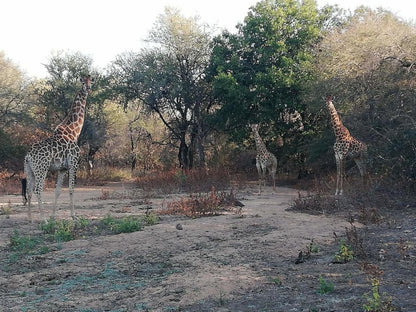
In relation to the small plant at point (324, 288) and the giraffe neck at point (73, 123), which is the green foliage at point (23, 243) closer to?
the giraffe neck at point (73, 123)

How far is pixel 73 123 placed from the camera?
38.2 feet

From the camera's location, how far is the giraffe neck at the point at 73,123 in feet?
36.9

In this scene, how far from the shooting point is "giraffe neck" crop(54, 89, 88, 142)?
11.2 meters

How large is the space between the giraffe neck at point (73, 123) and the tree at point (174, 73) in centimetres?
1041

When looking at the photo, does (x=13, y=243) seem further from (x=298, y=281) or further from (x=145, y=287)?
(x=298, y=281)

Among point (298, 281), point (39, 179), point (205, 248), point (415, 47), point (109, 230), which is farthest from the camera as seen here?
point (415, 47)

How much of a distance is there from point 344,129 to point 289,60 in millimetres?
5284

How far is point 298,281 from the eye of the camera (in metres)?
5.44

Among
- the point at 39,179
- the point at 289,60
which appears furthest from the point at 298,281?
the point at 289,60

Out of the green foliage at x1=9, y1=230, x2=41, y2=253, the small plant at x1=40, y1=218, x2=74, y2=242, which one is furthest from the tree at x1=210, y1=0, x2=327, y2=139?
the green foliage at x1=9, y1=230, x2=41, y2=253

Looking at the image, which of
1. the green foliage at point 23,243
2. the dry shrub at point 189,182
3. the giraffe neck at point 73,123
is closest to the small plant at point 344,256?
the green foliage at point 23,243

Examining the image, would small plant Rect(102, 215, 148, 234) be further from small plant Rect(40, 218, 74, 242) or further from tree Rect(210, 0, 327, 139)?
tree Rect(210, 0, 327, 139)

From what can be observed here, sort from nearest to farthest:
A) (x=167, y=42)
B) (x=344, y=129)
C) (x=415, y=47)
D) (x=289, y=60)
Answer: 1. (x=415, y=47)
2. (x=344, y=129)
3. (x=289, y=60)
4. (x=167, y=42)

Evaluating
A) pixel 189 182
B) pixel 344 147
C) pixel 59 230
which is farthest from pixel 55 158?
pixel 344 147
